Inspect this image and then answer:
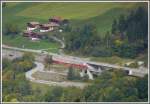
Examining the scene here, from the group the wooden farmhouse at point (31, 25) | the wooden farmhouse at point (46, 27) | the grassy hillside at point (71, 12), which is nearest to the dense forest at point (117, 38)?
the grassy hillside at point (71, 12)

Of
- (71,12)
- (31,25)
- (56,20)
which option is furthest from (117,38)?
(31,25)

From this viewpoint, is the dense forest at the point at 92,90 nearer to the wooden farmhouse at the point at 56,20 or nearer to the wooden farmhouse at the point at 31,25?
the wooden farmhouse at the point at 31,25

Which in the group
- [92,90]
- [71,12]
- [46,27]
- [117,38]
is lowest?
[92,90]

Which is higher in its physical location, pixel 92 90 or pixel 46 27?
pixel 46 27

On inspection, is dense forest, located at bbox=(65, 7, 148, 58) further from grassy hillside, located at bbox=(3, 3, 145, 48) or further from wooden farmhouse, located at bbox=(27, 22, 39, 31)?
wooden farmhouse, located at bbox=(27, 22, 39, 31)

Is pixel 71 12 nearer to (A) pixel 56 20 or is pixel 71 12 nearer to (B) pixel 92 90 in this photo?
(A) pixel 56 20

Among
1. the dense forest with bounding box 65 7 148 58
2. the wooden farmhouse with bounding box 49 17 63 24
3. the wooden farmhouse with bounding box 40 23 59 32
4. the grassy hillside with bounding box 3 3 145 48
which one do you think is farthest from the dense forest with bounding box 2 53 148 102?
the wooden farmhouse with bounding box 49 17 63 24
